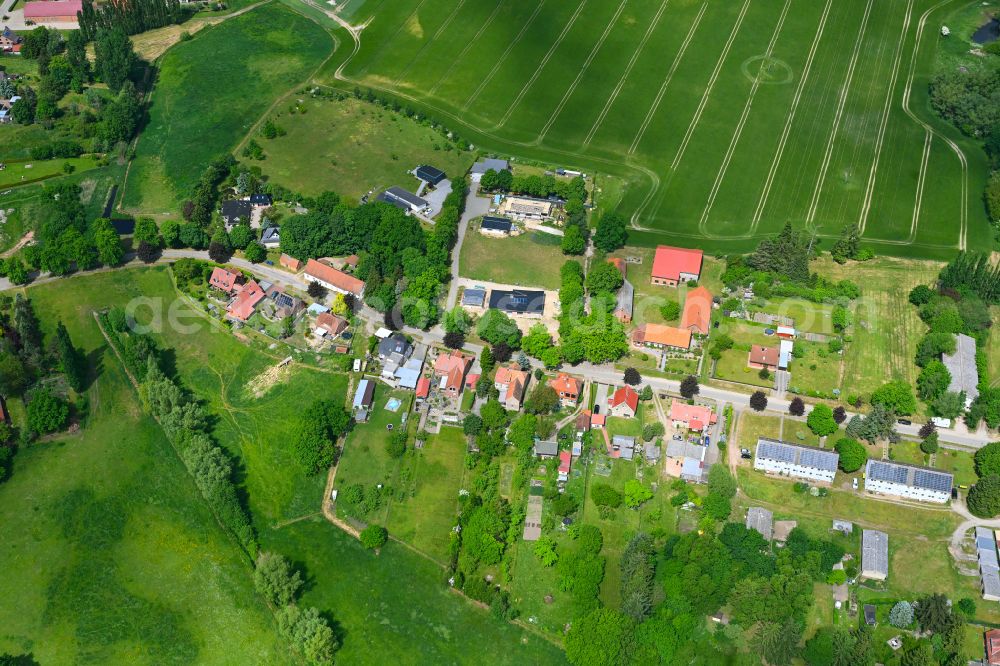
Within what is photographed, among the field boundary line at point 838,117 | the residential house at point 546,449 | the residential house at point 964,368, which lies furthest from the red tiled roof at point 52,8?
the residential house at point 964,368

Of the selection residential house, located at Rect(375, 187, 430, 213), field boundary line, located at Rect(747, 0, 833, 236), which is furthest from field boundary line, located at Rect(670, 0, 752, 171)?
residential house, located at Rect(375, 187, 430, 213)

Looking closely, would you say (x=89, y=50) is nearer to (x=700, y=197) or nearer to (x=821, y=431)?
(x=700, y=197)

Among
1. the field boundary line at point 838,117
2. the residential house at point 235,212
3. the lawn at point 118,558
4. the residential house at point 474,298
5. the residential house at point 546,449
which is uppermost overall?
the field boundary line at point 838,117

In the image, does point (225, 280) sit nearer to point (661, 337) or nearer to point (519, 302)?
point (519, 302)

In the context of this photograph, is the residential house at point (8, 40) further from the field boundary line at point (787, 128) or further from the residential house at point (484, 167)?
the field boundary line at point (787, 128)

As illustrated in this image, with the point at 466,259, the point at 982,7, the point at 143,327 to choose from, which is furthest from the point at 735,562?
the point at 982,7

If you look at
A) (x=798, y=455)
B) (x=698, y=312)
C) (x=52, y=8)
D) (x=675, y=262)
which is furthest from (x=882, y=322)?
(x=52, y=8)
